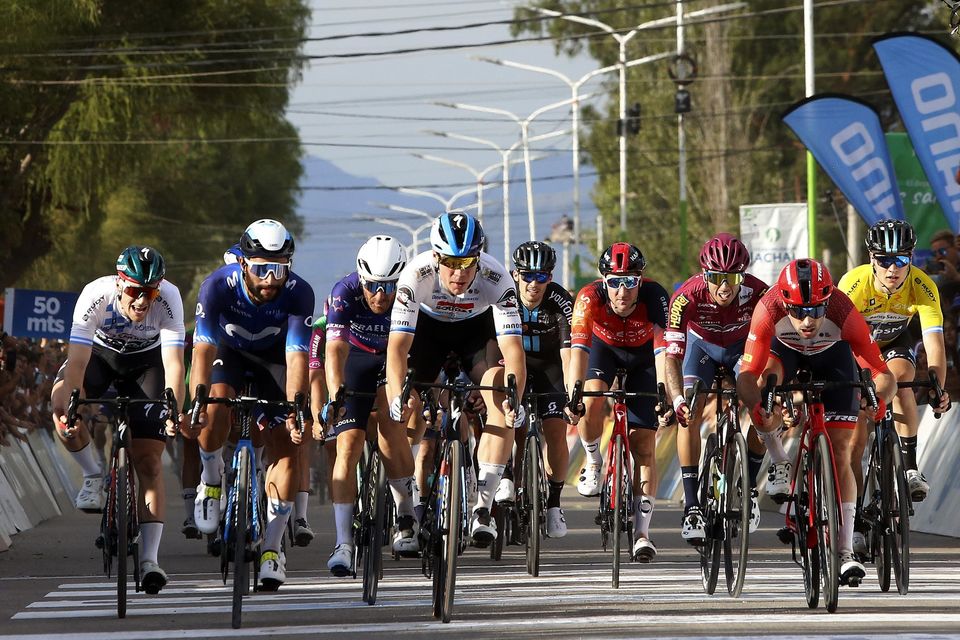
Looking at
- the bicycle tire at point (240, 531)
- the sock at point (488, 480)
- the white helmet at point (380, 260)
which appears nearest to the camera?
the bicycle tire at point (240, 531)

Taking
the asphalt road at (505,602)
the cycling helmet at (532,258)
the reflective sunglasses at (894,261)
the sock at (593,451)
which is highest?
the cycling helmet at (532,258)

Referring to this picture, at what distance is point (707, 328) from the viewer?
1318 centimetres

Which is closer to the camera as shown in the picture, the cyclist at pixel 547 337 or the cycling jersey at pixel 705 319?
the cycling jersey at pixel 705 319

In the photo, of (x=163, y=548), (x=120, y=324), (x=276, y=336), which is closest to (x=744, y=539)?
(x=276, y=336)

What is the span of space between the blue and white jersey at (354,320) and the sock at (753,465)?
7.85 ft

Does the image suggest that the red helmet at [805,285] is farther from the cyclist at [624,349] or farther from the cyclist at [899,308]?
the cyclist at [624,349]

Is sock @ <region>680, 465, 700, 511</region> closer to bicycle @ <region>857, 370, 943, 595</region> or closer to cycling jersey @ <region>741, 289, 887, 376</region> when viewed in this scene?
bicycle @ <region>857, 370, 943, 595</region>

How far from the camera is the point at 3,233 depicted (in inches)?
1459

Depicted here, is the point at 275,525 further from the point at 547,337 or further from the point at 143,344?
the point at 547,337

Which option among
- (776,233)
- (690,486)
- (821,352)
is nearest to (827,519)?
(821,352)

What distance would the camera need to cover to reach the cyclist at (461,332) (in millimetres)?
10995

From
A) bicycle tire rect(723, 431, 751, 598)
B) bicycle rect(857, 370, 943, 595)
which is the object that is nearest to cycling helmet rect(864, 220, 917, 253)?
bicycle rect(857, 370, 943, 595)

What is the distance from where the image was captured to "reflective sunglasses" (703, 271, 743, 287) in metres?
13.0

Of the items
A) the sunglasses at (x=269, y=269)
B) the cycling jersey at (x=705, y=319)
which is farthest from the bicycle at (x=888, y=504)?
the sunglasses at (x=269, y=269)
